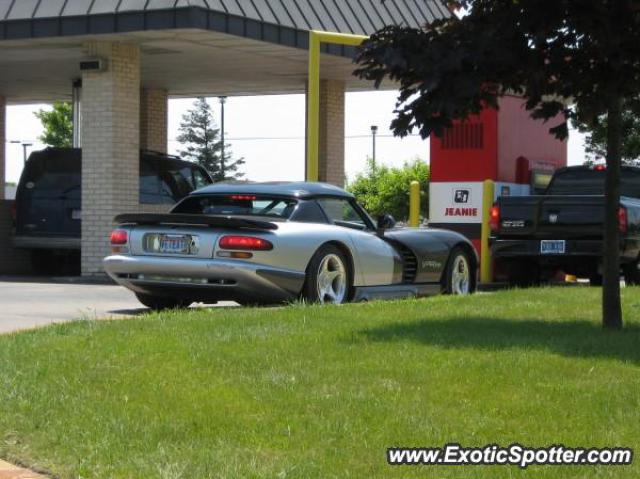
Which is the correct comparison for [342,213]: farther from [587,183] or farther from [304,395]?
[304,395]

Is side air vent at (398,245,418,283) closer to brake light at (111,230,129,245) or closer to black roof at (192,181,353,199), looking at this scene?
black roof at (192,181,353,199)

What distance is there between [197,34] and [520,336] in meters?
11.5

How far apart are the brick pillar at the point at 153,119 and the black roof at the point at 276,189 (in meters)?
13.6

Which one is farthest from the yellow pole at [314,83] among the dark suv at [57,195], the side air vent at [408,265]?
the side air vent at [408,265]

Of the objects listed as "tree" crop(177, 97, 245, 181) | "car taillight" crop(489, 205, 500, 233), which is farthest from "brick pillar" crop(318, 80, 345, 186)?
"tree" crop(177, 97, 245, 181)

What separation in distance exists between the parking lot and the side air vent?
2047 millimetres

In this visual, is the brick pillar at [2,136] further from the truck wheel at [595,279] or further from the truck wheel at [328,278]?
the truck wheel at [328,278]

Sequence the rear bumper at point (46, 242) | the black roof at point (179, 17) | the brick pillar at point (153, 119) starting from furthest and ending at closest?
the brick pillar at point (153, 119), the rear bumper at point (46, 242), the black roof at point (179, 17)

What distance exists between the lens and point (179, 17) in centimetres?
1806

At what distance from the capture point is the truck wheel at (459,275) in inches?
542

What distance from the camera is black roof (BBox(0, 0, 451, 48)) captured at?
18.2 meters

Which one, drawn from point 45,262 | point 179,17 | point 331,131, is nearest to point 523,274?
point 179,17

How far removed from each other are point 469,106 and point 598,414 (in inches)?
139

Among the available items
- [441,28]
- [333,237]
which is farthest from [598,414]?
[333,237]
